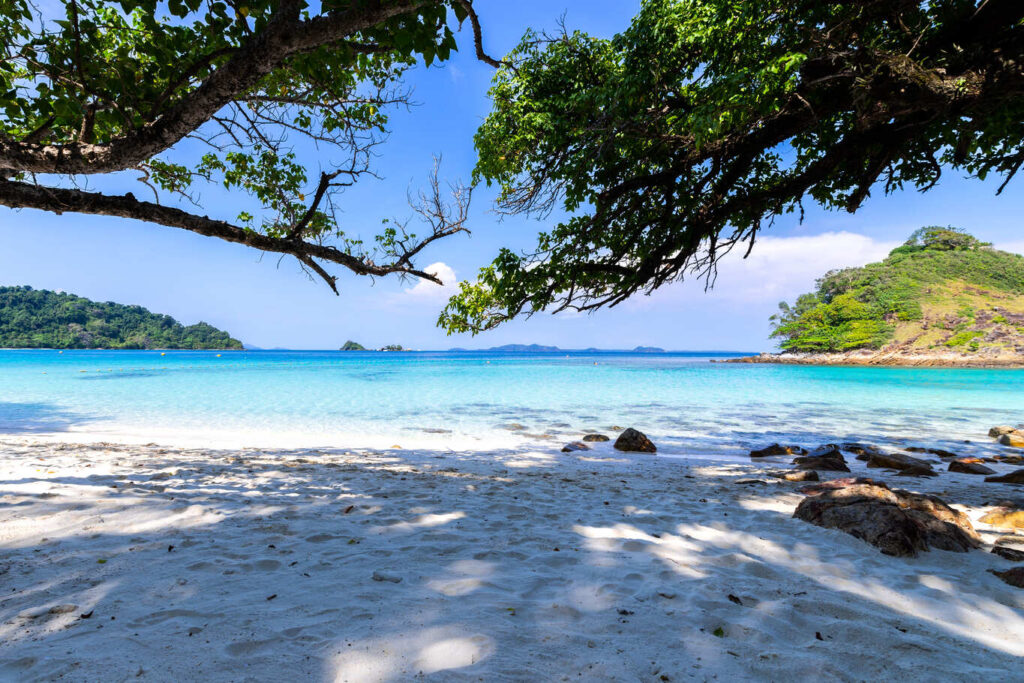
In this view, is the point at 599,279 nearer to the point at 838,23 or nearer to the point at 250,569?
the point at 838,23

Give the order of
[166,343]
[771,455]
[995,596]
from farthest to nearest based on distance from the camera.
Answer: [166,343]
[771,455]
[995,596]

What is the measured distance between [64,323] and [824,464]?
155 m

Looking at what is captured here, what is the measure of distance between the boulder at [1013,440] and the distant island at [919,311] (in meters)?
56.7

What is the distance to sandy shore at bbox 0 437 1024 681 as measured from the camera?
2.03 metres

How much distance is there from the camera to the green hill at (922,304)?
2244 inches

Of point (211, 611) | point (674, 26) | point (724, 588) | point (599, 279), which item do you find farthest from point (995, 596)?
point (674, 26)

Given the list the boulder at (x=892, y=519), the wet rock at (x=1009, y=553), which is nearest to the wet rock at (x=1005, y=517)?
the boulder at (x=892, y=519)

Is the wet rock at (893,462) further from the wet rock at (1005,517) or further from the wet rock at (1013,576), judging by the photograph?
the wet rock at (1013,576)

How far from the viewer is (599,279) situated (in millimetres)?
7312

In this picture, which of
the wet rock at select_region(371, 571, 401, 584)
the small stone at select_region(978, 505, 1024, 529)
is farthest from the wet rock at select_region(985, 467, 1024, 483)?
the wet rock at select_region(371, 571, 401, 584)

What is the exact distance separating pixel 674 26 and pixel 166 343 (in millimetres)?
155678

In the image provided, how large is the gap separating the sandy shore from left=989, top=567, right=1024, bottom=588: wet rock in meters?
0.07

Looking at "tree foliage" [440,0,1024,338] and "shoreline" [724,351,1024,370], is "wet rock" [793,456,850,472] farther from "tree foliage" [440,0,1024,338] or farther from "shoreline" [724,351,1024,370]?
"shoreline" [724,351,1024,370]

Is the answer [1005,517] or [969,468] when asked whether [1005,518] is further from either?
[969,468]
